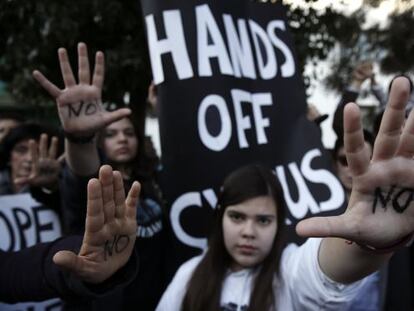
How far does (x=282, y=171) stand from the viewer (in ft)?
7.77

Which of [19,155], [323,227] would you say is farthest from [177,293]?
[19,155]

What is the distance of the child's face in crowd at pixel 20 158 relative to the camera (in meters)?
2.51

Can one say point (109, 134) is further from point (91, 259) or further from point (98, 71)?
point (91, 259)

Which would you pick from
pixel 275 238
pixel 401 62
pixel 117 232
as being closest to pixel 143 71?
pixel 275 238

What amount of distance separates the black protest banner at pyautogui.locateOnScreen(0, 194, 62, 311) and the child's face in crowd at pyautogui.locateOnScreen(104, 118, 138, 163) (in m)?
0.37

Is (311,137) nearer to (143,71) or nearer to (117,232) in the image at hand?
(117,232)

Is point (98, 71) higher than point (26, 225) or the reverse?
higher

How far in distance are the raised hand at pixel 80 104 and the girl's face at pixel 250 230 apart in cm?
56

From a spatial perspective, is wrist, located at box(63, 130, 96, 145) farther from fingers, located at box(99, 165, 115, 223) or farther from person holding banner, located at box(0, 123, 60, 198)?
fingers, located at box(99, 165, 115, 223)

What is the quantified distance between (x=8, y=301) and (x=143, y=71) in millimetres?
3919

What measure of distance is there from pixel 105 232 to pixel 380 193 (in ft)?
1.99

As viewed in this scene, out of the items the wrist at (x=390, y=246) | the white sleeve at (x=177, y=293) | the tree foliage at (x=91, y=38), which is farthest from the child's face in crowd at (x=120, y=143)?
the tree foliage at (x=91, y=38)

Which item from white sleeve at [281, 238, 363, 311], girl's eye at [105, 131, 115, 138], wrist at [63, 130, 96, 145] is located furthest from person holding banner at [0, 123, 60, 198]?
white sleeve at [281, 238, 363, 311]

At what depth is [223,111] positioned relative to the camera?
2.32 meters
